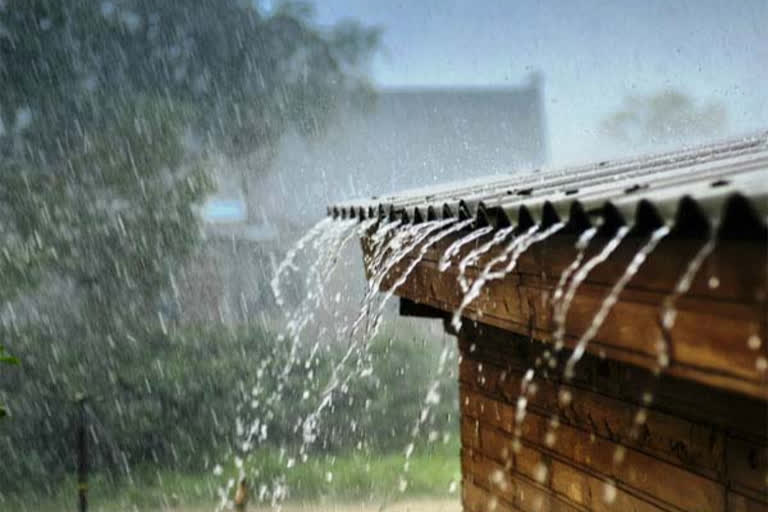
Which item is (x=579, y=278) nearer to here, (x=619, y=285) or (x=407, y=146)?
(x=619, y=285)

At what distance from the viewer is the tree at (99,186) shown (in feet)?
51.0

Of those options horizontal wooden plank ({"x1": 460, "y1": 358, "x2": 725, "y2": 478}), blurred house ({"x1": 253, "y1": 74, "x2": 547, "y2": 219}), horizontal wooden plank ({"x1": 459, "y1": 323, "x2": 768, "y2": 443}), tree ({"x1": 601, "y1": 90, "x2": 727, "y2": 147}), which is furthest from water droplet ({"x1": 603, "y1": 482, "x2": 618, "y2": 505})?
tree ({"x1": 601, "y1": 90, "x2": 727, "y2": 147})

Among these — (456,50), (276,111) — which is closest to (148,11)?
(276,111)

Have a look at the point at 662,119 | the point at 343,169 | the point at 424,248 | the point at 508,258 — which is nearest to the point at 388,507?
the point at 343,169

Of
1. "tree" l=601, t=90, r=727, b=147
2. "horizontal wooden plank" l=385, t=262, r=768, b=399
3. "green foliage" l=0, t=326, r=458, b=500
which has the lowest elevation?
"green foliage" l=0, t=326, r=458, b=500

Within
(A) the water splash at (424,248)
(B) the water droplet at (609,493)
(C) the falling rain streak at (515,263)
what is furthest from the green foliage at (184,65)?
(B) the water droplet at (609,493)

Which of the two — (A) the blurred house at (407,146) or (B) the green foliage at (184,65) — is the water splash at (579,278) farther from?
(A) the blurred house at (407,146)

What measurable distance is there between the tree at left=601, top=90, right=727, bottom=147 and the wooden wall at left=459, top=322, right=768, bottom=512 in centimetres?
2351

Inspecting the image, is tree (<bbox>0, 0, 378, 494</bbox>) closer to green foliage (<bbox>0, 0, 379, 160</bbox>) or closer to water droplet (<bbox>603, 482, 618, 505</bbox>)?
green foliage (<bbox>0, 0, 379, 160</bbox>)

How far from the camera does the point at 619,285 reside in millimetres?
1623

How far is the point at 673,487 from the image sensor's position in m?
2.24

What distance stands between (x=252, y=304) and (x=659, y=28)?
19621 mm

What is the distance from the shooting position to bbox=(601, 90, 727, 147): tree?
87.6ft

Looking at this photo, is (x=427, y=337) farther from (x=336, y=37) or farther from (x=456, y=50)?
(x=456, y=50)
